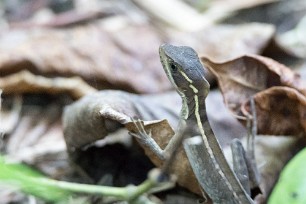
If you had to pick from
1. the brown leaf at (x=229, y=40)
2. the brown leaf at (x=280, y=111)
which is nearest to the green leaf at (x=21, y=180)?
the brown leaf at (x=280, y=111)

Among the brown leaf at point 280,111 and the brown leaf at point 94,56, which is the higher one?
the brown leaf at point 280,111

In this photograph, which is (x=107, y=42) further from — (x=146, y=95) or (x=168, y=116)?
(x=168, y=116)

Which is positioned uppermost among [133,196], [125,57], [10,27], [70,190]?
[133,196]

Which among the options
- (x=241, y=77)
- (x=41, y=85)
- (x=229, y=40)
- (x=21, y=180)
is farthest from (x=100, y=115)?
(x=229, y=40)

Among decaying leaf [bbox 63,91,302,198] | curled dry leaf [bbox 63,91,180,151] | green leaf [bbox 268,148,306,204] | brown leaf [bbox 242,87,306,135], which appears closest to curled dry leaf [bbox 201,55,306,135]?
brown leaf [bbox 242,87,306,135]

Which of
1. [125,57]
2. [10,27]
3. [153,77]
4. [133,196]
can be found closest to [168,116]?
[153,77]

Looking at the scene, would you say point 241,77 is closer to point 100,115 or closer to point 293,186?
point 100,115

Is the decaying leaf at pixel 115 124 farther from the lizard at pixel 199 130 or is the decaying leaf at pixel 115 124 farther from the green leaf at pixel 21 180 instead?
the green leaf at pixel 21 180
